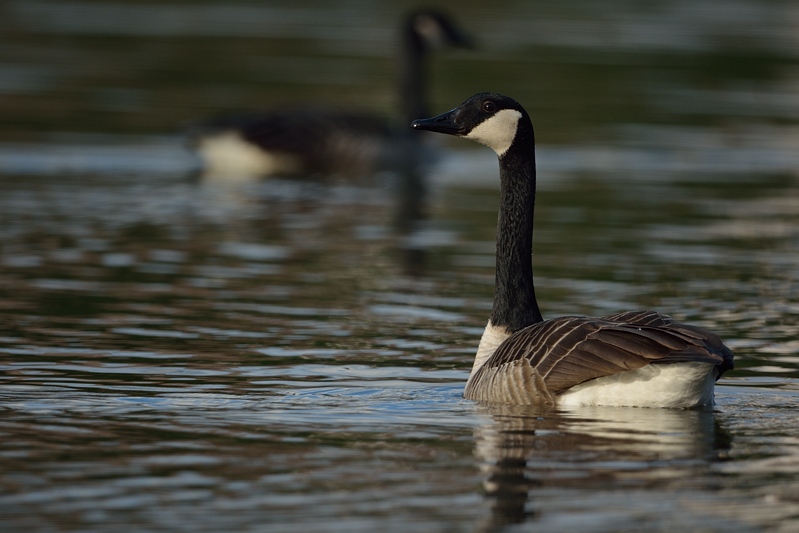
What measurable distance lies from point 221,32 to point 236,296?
24087mm

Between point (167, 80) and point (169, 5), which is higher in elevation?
point (169, 5)

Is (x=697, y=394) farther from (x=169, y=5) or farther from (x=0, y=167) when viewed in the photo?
(x=169, y=5)

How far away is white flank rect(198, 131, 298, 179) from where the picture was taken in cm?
2177

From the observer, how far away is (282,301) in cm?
1323

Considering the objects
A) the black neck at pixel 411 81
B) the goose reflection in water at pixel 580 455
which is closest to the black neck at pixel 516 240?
the goose reflection in water at pixel 580 455

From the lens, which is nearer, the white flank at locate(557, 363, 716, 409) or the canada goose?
the white flank at locate(557, 363, 716, 409)

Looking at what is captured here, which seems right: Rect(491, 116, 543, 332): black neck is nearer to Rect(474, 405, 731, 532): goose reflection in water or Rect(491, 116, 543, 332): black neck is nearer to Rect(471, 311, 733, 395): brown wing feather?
Rect(471, 311, 733, 395): brown wing feather

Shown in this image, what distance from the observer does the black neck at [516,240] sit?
33.9 ft

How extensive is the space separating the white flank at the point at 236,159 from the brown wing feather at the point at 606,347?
41.9 feet

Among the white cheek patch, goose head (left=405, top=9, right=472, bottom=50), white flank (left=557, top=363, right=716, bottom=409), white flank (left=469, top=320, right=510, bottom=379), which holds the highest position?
goose head (left=405, top=9, right=472, bottom=50)

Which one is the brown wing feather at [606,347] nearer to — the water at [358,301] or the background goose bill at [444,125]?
the water at [358,301]

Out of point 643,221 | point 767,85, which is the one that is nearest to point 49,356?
point 643,221

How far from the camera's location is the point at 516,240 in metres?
10.5

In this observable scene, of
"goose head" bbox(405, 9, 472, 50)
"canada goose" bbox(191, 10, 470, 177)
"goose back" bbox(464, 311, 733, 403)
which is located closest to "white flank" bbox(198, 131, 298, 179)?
"canada goose" bbox(191, 10, 470, 177)
